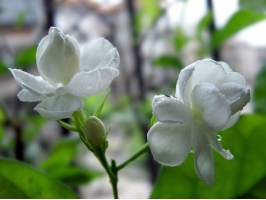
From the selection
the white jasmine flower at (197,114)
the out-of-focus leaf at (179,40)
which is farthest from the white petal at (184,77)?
the out-of-focus leaf at (179,40)

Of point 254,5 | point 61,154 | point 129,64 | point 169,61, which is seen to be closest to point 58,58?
point 254,5

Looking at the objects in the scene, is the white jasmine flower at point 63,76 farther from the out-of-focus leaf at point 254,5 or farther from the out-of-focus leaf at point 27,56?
the out-of-focus leaf at point 27,56

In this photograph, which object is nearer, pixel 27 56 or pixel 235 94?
pixel 235 94

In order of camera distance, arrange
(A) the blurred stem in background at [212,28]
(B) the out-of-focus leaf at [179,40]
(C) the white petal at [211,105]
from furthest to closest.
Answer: (B) the out-of-focus leaf at [179,40] < (A) the blurred stem in background at [212,28] < (C) the white petal at [211,105]

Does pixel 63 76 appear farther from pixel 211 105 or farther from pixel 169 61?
pixel 169 61

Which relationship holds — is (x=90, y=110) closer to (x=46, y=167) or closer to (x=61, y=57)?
(x=46, y=167)

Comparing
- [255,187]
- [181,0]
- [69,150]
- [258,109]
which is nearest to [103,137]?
[255,187]
